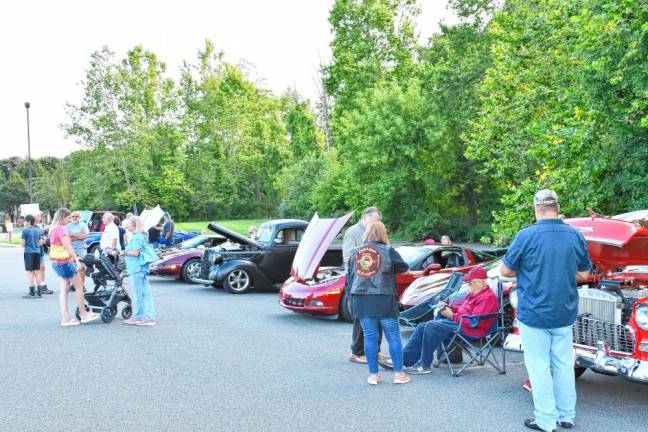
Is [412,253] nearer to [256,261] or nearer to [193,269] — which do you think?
[256,261]

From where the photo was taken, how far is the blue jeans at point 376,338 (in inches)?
263

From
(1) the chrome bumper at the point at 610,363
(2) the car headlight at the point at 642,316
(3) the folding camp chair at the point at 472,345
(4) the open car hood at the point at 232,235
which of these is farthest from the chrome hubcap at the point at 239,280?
(2) the car headlight at the point at 642,316

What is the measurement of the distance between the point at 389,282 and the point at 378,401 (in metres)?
1.20

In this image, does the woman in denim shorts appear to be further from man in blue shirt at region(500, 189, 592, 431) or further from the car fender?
man in blue shirt at region(500, 189, 592, 431)

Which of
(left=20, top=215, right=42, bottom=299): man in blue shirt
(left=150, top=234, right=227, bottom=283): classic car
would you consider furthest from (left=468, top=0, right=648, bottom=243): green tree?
(left=20, top=215, right=42, bottom=299): man in blue shirt

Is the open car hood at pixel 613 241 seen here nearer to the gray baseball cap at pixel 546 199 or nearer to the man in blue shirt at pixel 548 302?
the man in blue shirt at pixel 548 302

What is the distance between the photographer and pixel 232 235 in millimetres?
14641

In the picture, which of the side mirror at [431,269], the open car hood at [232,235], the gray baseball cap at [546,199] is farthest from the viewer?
the open car hood at [232,235]

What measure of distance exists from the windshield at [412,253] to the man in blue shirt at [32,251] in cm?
766

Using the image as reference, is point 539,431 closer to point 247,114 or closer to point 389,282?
point 389,282

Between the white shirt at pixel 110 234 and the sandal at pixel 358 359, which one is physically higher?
the white shirt at pixel 110 234

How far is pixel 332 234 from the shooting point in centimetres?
1072

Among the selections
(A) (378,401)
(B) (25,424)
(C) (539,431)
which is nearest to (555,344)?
(C) (539,431)

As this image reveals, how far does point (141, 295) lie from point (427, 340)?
5186mm
